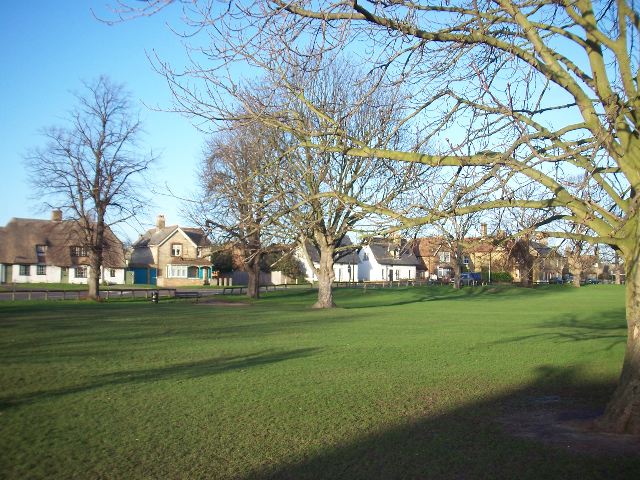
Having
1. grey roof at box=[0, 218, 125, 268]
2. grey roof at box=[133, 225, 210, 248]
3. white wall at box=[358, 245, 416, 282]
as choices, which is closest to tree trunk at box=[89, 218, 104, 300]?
grey roof at box=[0, 218, 125, 268]

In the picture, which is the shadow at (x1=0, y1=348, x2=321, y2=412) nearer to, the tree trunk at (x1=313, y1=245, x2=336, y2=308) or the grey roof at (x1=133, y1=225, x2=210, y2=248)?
the tree trunk at (x1=313, y1=245, x2=336, y2=308)

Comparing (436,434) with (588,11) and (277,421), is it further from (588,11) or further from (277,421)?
(588,11)

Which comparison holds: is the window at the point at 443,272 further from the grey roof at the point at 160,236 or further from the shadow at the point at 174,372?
the shadow at the point at 174,372

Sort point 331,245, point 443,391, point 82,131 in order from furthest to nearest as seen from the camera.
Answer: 1. point 82,131
2. point 331,245
3. point 443,391

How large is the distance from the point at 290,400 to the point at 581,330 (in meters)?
18.0

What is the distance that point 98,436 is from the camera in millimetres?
8664

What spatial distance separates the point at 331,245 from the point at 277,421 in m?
26.3

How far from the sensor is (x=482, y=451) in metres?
8.11

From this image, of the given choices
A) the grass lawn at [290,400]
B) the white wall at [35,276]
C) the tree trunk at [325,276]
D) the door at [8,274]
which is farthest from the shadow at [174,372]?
the white wall at [35,276]

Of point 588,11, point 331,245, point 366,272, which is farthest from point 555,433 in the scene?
point 366,272

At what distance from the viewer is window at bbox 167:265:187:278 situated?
Result: 3142 inches

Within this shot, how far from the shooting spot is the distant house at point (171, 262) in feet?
261

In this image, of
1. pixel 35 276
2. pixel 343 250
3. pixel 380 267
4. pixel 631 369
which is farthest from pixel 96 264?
pixel 380 267

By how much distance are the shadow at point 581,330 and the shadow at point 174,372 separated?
780cm
